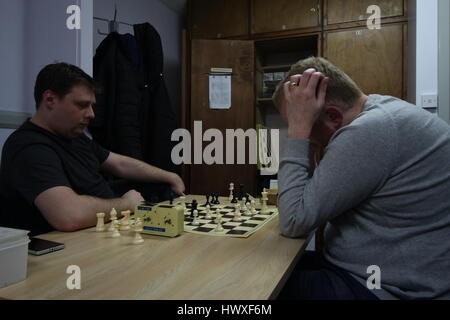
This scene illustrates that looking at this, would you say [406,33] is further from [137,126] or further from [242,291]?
[242,291]

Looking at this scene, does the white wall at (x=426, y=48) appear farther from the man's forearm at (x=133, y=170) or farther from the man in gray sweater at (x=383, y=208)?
the man's forearm at (x=133, y=170)

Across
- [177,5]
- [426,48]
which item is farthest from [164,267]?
[177,5]

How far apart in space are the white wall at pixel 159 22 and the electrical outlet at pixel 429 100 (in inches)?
100

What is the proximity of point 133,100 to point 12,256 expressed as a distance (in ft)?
6.67

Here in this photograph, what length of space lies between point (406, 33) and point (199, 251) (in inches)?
111

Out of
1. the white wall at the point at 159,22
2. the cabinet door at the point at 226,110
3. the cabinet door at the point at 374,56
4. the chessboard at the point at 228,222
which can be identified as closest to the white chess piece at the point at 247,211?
the chessboard at the point at 228,222

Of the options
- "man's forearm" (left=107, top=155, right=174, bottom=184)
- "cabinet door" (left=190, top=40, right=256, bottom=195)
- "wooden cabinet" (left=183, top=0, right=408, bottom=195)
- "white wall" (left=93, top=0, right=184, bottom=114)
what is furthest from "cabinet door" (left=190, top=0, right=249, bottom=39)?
"man's forearm" (left=107, top=155, right=174, bottom=184)

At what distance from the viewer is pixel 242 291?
2.31 ft

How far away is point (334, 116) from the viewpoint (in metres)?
1.14

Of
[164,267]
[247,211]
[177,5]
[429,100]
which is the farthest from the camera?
[177,5]

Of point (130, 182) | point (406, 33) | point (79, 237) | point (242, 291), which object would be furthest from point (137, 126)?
point (406, 33)

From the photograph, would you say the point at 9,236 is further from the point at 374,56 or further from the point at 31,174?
the point at 374,56

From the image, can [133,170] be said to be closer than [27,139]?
No

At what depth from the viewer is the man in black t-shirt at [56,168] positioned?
4.16 feet
